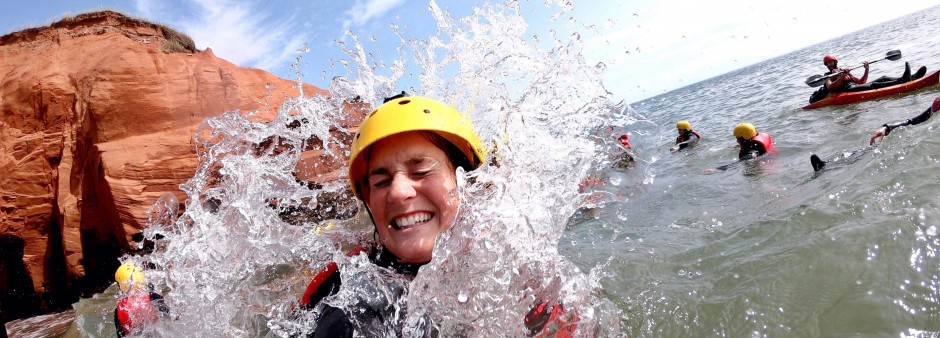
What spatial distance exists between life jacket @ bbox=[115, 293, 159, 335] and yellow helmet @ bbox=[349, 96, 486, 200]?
13.7 feet

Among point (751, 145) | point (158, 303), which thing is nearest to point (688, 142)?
point (751, 145)

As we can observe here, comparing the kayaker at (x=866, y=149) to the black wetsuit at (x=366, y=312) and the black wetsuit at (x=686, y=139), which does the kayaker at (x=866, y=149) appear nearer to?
the black wetsuit at (x=686, y=139)

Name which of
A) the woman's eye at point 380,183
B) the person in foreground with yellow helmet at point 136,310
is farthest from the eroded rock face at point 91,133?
the woman's eye at point 380,183

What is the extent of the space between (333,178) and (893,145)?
11.3m

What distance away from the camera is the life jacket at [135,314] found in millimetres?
5160

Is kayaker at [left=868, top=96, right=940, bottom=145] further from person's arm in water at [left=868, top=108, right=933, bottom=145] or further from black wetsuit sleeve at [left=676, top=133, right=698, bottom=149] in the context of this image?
black wetsuit sleeve at [left=676, top=133, right=698, bottom=149]

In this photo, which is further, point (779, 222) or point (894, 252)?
point (779, 222)

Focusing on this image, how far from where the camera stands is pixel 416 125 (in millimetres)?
2289

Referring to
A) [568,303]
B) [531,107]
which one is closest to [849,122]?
[531,107]

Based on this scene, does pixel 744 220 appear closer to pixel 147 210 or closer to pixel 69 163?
pixel 147 210

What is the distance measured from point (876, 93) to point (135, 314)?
1686 centimetres

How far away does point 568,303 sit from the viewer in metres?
2.38

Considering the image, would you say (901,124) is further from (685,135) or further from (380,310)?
(380,310)

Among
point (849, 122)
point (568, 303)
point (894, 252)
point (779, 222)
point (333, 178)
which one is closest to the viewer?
point (568, 303)
